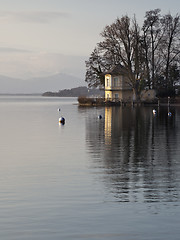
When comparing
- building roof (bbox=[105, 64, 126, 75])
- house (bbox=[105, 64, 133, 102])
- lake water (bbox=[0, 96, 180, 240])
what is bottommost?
lake water (bbox=[0, 96, 180, 240])

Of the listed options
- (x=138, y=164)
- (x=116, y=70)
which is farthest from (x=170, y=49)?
(x=138, y=164)

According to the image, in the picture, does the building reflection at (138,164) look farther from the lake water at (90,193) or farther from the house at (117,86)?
the house at (117,86)

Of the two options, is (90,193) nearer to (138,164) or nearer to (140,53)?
(138,164)

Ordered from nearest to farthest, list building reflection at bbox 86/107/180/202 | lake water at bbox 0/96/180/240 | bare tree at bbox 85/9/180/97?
lake water at bbox 0/96/180/240 → building reflection at bbox 86/107/180/202 → bare tree at bbox 85/9/180/97

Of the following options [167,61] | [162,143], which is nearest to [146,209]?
[162,143]

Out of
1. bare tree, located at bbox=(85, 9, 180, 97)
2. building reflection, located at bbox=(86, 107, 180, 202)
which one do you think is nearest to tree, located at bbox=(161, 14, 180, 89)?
bare tree, located at bbox=(85, 9, 180, 97)

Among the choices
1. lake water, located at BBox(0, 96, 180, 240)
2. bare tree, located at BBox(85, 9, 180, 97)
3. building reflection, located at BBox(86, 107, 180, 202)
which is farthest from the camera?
bare tree, located at BBox(85, 9, 180, 97)

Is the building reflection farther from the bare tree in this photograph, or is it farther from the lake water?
the bare tree

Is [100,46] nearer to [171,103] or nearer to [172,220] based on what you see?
[171,103]

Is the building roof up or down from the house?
up

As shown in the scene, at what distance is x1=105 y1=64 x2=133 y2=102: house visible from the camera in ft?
338

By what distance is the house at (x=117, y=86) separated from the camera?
103m

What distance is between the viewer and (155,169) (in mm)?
18594

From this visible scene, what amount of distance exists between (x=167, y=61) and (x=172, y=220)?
94.3m
